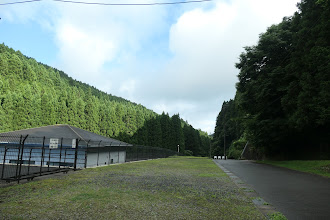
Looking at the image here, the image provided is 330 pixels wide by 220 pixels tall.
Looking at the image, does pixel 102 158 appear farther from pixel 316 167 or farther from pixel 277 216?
pixel 277 216

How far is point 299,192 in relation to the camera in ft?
25.8

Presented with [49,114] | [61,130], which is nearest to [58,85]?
[49,114]

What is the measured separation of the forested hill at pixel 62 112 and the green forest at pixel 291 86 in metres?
35.8

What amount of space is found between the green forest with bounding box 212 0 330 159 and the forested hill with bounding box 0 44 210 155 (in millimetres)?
35833

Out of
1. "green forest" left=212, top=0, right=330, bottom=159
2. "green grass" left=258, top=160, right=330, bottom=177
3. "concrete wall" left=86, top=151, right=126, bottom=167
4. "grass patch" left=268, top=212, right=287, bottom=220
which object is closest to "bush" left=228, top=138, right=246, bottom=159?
"green forest" left=212, top=0, right=330, bottom=159

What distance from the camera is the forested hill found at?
39438 mm

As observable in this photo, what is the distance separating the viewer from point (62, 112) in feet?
157

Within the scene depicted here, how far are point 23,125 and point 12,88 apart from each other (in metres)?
17.9

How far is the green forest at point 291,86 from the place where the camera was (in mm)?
16797

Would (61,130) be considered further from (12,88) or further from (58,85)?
(58,85)

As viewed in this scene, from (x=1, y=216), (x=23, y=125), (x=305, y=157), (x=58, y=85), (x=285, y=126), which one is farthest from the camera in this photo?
(x=58, y=85)

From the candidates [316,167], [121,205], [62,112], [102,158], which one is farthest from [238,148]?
[121,205]

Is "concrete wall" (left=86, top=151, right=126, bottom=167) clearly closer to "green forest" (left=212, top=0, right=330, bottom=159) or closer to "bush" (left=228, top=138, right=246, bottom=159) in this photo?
"green forest" (left=212, top=0, right=330, bottom=159)

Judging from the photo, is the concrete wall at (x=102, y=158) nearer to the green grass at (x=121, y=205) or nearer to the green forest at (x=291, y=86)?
the green grass at (x=121, y=205)
